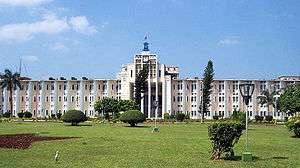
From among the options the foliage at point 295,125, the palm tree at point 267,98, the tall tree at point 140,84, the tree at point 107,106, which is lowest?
the foliage at point 295,125

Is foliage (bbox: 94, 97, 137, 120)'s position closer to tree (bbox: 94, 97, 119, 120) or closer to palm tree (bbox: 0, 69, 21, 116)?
tree (bbox: 94, 97, 119, 120)

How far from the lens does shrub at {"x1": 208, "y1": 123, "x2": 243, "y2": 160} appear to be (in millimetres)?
19688

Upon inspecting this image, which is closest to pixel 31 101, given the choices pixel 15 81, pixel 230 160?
pixel 15 81

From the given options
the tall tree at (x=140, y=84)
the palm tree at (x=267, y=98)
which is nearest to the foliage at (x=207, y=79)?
the palm tree at (x=267, y=98)

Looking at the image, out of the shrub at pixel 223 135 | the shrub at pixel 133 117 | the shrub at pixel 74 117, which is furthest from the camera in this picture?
the shrub at pixel 74 117

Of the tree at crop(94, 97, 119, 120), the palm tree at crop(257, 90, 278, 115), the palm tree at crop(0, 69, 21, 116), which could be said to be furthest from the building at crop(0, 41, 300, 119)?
the tree at crop(94, 97, 119, 120)

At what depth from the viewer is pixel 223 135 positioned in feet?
64.5

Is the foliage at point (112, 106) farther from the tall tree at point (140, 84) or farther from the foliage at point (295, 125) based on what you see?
the foliage at point (295, 125)

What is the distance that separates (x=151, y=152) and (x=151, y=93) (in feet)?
262

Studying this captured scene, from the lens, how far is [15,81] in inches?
4001

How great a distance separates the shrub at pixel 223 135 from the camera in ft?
64.6

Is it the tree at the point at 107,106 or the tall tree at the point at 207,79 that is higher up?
the tall tree at the point at 207,79

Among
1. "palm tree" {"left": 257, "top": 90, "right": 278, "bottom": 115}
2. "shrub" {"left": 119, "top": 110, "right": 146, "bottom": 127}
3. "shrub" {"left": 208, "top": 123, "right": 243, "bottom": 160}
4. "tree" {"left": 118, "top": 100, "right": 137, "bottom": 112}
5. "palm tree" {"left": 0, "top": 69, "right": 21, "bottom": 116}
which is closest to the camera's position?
"shrub" {"left": 208, "top": 123, "right": 243, "bottom": 160}

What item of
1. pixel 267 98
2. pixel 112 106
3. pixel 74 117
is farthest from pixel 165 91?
pixel 74 117
